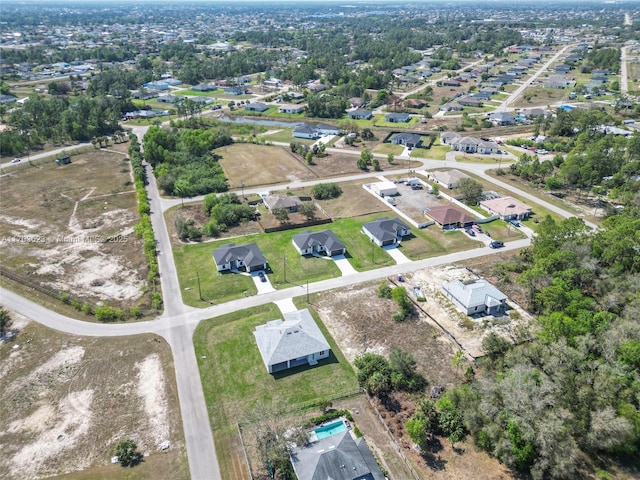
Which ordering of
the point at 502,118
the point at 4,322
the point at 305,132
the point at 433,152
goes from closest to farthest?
1. the point at 4,322
2. the point at 433,152
3. the point at 305,132
4. the point at 502,118

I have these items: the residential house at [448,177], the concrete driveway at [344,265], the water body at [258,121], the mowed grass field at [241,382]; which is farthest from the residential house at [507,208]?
the water body at [258,121]

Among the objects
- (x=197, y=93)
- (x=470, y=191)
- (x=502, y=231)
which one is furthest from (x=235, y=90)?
(x=502, y=231)

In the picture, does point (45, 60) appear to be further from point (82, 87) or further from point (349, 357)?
point (349, 357)

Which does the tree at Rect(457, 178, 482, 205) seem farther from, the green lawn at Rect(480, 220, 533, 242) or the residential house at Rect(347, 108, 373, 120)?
the residential house at Rect(347, 108, 373, 120)

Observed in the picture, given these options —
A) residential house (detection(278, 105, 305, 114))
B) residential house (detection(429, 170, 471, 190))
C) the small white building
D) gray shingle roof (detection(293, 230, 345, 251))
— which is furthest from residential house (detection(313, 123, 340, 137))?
gray shingle roof (detection(293, 230, 345, 251))

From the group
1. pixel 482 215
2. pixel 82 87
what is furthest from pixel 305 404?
pixel 82 87

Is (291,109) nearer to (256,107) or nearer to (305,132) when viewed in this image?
(256,107)
